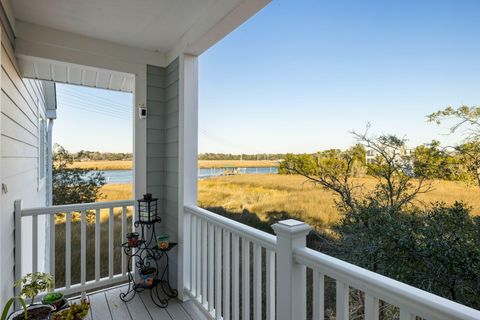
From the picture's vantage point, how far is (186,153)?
277 cm

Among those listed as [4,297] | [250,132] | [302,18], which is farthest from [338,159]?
[4,297]

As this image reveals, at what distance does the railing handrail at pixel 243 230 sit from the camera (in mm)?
1608

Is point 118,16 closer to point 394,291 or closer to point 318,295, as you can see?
point 318,295

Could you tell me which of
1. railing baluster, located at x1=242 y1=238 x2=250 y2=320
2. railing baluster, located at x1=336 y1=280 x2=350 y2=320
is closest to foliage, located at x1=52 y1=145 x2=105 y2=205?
railing baluster, located at x1=242 y1=238 x2=250 y2=320

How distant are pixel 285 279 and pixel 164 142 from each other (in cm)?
234

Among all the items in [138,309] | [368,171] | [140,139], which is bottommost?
[138,309]

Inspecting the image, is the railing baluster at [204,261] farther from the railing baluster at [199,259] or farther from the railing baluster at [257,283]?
the railing baluster at [257,283]

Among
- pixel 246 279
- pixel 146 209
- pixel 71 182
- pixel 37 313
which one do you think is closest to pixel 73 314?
pixel 37 313

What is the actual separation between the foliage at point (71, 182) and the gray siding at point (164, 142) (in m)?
3.27

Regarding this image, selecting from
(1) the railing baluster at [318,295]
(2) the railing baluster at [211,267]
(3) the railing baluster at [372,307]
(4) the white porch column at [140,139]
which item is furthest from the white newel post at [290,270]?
(4) the white porch column at [140,139]

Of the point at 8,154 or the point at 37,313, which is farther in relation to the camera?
the point at 8,154

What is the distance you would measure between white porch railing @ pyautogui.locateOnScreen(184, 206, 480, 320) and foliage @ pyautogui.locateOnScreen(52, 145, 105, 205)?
14.0 feet

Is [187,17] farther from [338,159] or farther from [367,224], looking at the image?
[367,224]

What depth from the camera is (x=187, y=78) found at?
2777 millimetres
